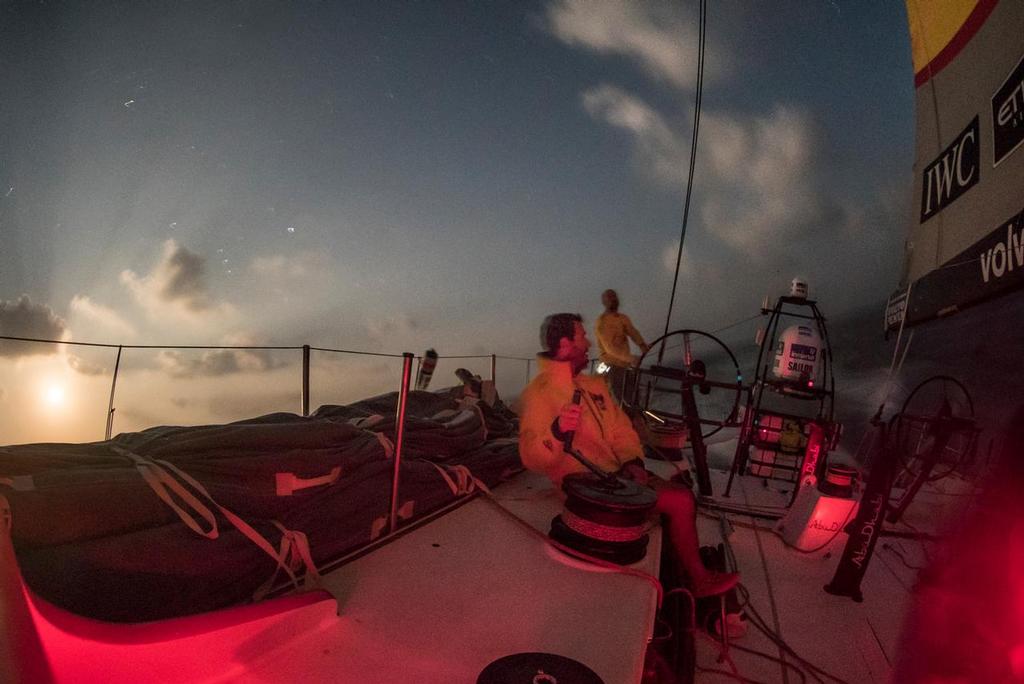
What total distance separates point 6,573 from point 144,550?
0.50m

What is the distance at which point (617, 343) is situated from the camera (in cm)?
484

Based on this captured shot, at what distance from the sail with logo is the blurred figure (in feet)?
4.23

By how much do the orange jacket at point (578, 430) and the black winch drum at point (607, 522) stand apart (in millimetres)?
640

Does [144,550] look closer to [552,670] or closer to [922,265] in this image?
[552,670]

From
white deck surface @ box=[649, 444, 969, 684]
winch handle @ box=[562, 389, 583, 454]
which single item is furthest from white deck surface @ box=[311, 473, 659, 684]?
white deck surface @ box=[649, 444, 969, 684]

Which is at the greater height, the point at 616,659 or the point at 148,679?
the point at 148,679

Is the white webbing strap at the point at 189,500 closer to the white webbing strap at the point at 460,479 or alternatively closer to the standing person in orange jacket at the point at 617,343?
the white webbing strap at the point at 460,479

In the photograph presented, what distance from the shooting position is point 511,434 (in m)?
3.50

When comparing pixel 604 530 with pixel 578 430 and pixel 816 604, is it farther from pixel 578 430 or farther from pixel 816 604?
pixel 816 604

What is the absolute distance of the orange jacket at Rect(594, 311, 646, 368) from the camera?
15.8ft

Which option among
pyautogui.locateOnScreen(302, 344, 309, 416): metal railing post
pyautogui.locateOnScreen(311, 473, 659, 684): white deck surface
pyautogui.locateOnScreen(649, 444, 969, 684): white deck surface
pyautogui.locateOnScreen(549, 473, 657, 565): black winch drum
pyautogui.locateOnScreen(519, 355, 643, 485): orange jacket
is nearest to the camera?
pyautogui.locateOnScreen(311, 473, 659, 684): white deck surface

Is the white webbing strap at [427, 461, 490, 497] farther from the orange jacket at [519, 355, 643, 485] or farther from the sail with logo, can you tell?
the sail with logo

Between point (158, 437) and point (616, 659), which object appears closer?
point (616, 659)

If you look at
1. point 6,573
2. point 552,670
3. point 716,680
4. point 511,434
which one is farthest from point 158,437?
point 511,434
